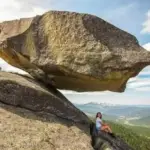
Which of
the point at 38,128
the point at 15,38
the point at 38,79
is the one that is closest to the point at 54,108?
the point at 38,128

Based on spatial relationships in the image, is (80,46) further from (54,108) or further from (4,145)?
(4,145)

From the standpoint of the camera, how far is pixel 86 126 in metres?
28.4

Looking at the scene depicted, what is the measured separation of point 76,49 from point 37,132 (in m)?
7.94

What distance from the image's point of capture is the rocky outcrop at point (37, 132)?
2134cm

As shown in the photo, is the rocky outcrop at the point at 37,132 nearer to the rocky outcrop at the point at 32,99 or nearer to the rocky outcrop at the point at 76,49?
the rocky outcrop at the point at 32,99

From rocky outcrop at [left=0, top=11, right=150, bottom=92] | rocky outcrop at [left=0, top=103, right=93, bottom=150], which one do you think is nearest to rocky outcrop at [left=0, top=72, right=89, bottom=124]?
rocky outcrop at [left=0, top=103, right=93, bottom=150]

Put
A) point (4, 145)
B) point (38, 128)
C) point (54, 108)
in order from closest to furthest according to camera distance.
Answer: point (4, 145)
point (38, 128)
point (54, 108)

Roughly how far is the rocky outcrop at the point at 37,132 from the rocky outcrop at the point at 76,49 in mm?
4651

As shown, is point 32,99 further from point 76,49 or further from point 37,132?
point 76,49

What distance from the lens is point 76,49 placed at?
26953 millimetres

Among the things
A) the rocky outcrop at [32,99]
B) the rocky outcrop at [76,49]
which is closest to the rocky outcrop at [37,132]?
the rocky outcrop at [32,99]

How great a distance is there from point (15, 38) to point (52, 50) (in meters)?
→ 4.17

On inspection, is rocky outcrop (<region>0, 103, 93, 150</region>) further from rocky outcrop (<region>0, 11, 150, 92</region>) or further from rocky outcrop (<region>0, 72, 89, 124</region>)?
rocky outcrop (<region>0, 11, 150, 92</region>)

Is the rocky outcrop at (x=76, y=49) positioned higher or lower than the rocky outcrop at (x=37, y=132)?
higher
